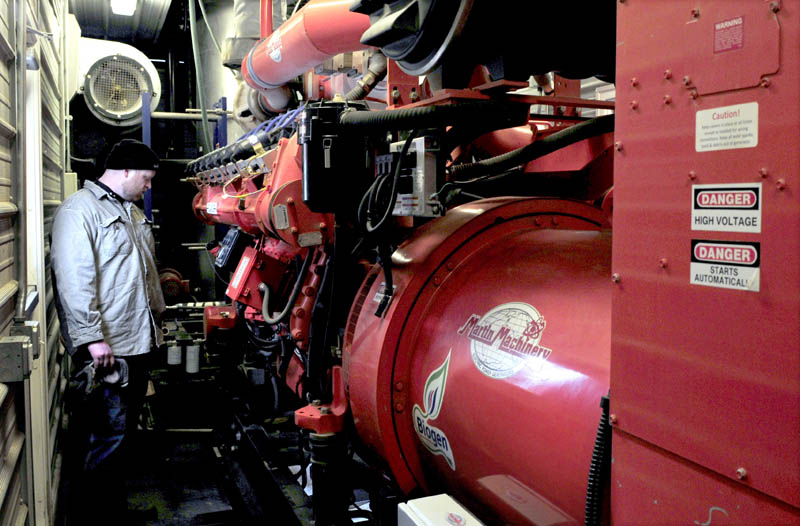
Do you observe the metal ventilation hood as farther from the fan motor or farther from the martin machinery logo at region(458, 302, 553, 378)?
the martin machinery logo at region(458, 302, 553, 378)

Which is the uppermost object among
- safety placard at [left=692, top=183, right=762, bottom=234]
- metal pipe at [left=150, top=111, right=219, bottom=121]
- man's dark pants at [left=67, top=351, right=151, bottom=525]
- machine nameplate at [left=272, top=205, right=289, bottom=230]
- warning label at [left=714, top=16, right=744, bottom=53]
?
metal pipe at [left=150, top=111, right=219, bottom=121]

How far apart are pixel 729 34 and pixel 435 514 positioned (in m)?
1.08

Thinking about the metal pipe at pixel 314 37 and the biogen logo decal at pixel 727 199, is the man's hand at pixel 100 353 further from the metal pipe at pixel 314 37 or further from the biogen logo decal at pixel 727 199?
the biogen logo decal at pixel 727 199

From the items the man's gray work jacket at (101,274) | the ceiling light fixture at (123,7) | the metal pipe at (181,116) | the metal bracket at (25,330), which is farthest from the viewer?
the metal pipe at (181,116)

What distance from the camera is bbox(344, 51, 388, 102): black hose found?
2773 millimetres

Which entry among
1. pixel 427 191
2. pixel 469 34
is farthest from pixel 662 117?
pixel 427 191

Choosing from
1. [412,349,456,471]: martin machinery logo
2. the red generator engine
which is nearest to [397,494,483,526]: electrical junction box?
the red generator engine

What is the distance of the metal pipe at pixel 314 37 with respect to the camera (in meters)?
2.80

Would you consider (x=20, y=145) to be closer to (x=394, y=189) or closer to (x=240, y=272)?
(x=394, y=189)

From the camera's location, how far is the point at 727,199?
0.89 metres

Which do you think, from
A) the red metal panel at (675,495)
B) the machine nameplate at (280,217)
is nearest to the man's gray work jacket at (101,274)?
the machine nameplate at (280,217)

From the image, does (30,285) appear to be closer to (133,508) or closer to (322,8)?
(322,8)

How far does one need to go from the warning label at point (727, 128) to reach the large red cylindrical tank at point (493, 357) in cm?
56

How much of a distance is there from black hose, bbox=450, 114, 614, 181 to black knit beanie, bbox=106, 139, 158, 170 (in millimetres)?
1987
